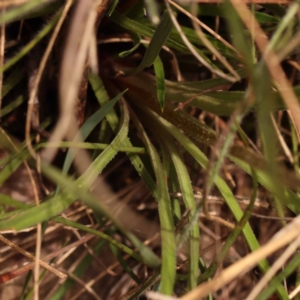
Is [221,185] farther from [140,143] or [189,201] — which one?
[140,143]

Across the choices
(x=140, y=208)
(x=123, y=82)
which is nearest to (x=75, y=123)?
(x=123, y=82)

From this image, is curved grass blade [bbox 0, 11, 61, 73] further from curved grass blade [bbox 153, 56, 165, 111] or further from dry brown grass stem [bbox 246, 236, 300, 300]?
dry brown grass stem [bbox 246, 236, 300, 300]

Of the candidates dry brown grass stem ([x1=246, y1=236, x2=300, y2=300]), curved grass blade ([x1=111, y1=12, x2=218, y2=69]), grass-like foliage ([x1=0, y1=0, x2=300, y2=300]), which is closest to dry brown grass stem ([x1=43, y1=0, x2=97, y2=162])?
grass-like foliage ([x1=0, y1=0, x2=300, y2=300])

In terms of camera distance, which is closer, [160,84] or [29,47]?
[29,47]

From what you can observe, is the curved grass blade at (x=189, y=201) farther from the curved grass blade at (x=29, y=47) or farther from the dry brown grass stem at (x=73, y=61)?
the curved grass blade at (x=29, y=47)

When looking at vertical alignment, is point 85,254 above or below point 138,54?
below

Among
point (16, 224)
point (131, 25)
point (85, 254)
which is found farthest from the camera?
point (85, 254)

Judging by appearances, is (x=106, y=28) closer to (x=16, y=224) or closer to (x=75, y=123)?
(x=75, y=123)

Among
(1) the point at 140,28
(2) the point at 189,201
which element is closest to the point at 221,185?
(2) the point at 189,201

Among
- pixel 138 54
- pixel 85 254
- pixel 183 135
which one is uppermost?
pixel 138 54
